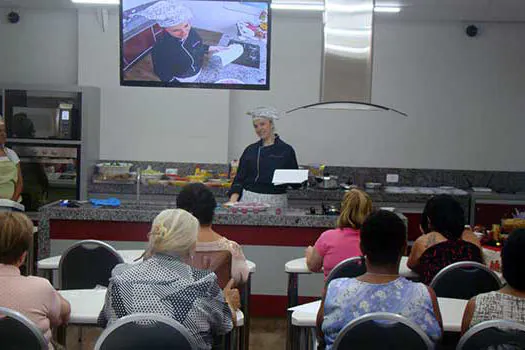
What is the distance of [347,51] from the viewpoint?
18.3 feet

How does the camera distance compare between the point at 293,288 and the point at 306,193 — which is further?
the point at 306,193

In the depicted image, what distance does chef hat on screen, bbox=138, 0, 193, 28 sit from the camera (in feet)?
19.2

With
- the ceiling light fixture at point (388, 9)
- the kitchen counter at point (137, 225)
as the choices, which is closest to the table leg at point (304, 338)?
the kitchen counter at point (137, 225)

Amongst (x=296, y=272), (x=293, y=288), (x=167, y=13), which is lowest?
(x=293, y=288)

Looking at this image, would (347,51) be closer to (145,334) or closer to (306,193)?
(306,193)

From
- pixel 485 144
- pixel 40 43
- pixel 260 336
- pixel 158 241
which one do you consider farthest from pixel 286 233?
pixel 40 43

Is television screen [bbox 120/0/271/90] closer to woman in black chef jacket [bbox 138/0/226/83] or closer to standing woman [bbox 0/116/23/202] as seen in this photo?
woman in black chef jacket [bbox 138/0/226/83]

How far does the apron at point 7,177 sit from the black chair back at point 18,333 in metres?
3.52

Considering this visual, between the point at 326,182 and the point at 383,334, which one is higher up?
the point at 326,182

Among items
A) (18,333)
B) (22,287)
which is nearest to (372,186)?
(22,287)

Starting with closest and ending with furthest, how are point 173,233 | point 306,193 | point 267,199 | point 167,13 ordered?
point 173,233, point 167,13, point 267,199, point 306,193

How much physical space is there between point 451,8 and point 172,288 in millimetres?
5313

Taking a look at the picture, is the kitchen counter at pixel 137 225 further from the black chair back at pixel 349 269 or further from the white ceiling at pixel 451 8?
the white ceiling at pixel 451 8

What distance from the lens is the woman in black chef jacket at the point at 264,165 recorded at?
6004 millimetres
